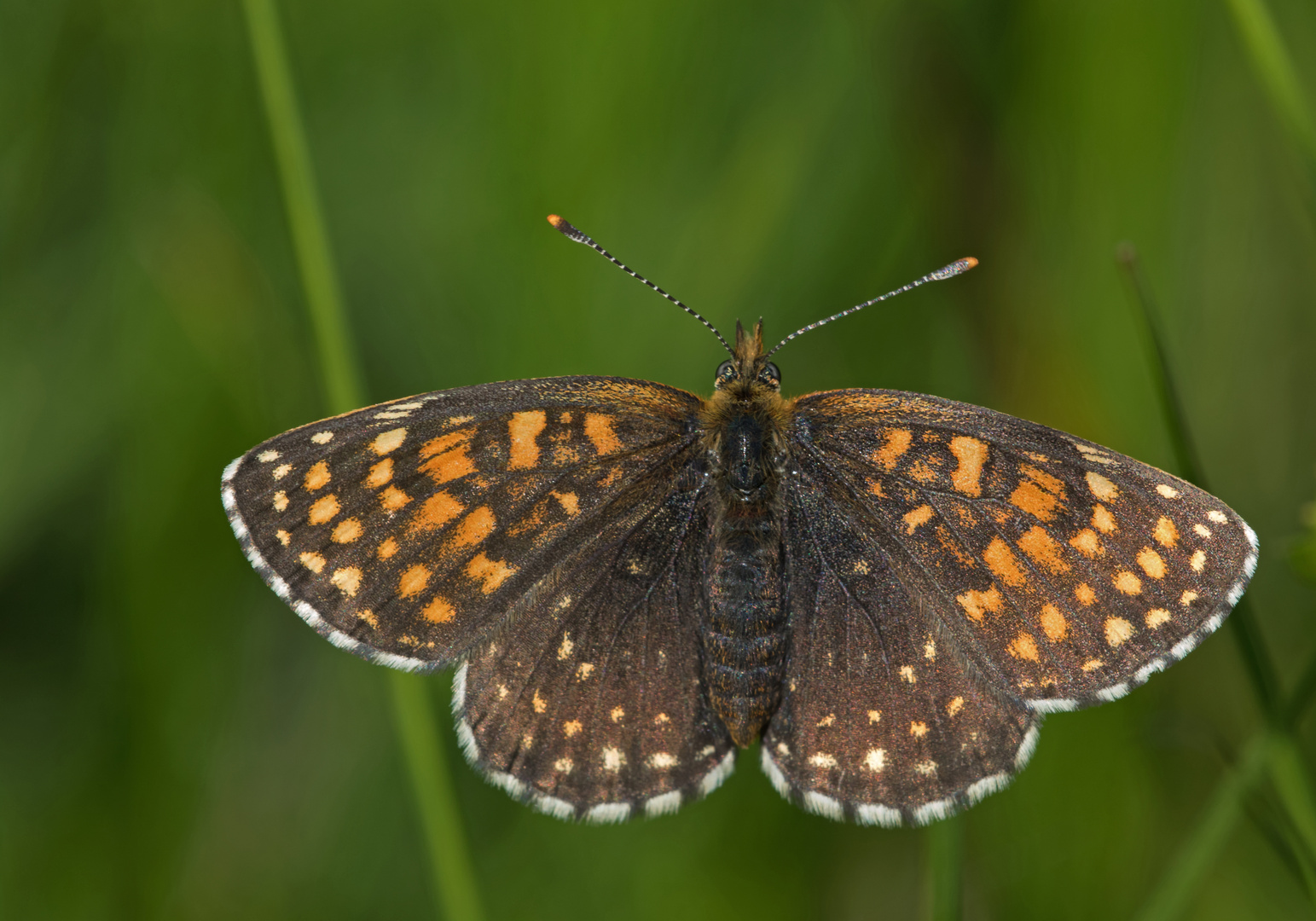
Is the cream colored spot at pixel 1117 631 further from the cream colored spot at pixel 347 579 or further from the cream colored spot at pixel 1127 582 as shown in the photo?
the cream colored spot at pixel 347 579

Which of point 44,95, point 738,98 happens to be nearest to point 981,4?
point 738,98

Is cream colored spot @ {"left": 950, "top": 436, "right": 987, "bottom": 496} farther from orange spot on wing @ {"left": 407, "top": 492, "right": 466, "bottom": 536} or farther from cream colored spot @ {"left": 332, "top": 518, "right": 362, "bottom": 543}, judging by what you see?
cream colored spot @ {"left": 332, "top": 518, "right": 362, "bottom": 543}

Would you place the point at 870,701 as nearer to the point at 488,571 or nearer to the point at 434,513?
the point at 488,571

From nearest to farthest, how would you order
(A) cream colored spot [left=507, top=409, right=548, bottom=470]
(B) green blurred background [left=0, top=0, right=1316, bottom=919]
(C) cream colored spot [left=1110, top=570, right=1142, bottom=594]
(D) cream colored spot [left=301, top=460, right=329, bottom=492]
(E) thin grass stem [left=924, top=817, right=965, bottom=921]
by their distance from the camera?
(E) thin grass stem [left=924, top=817, right=965, bottom=921]
(C) cream colored spot [left=1110, top=570, right=1142, bottom=594]
(D) cream colored spot [left=301, top=460, right=329, bottom=492]
(A) cream colored spot [left=507, top=409, right=548, bottom=470]
(B) green blurred background [left=0, top=0, right=1316, bottom=919]

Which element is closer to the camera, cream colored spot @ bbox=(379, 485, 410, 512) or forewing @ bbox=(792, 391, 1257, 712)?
forewing @ bbox=(792, 391, 1257, 712)

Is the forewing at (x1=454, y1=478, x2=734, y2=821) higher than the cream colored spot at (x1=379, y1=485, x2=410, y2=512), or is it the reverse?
the cream colored spot at (x1=379, y1=485, x2=410, y2=512)

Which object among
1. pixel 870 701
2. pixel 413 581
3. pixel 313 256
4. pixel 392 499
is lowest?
pixel 870 701

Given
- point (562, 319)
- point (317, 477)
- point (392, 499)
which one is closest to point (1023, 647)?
point (392, 499)

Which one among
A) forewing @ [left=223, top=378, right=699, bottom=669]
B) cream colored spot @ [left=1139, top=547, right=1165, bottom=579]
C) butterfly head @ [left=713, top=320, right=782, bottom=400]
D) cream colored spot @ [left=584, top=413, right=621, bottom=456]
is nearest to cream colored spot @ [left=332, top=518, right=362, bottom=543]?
forewing @ [left=223, top=378, right=699, bottom=669]
